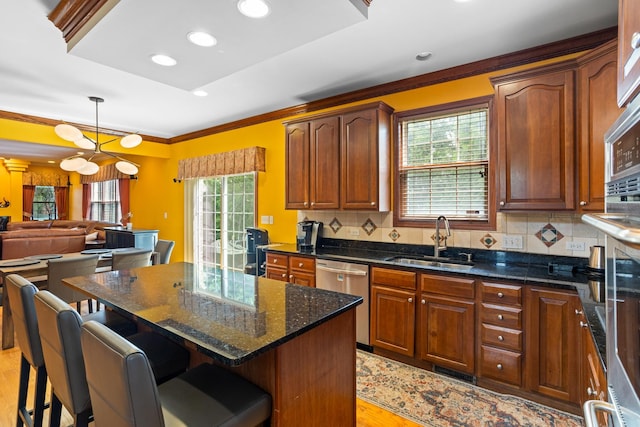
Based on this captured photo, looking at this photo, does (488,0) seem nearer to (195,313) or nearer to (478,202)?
(478,202)

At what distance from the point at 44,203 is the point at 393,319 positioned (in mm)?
11773

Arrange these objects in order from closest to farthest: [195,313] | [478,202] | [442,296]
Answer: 1. [195,313]
2. [442,296]
3. [478,202]

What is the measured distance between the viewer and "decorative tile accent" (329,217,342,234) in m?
3.84

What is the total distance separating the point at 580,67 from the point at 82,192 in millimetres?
11747

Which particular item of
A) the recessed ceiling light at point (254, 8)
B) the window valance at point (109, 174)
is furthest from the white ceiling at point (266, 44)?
the window valance at point (109, 174)

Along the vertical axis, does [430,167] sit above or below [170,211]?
above

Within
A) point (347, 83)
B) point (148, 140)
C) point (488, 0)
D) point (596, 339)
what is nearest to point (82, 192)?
point (148, 140)

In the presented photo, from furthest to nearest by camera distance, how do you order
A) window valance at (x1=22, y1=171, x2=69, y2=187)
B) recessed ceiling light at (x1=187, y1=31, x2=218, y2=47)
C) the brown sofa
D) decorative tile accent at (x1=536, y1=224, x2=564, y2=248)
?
1. window valance at (x1=22, y1=171, x2=69, y2=187)
2. the brown sofa
3. decorative tile accent at (x1=536, y1=224, x2=564, y2=248)
4. recessed ceiling light at (x1=187, y1=31, x2=218, y2=47)

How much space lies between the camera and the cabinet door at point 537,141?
2246 millimetres

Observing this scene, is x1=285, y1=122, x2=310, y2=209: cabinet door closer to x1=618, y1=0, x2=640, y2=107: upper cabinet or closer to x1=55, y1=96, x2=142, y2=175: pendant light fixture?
x1=55, y1=96, x2=142, y2=175: pendant light fixture

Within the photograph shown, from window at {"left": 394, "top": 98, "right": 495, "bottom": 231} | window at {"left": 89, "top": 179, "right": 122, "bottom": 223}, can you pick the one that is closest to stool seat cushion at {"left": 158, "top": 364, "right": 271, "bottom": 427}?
window at {"left": 394, "top": 98, "right": 495, "bottom": 231}

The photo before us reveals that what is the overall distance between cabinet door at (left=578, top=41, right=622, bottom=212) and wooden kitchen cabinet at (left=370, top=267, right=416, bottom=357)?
1291mm

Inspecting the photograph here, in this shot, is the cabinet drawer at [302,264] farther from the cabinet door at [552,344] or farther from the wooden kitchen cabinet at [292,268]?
the cabinet door at [552,344]

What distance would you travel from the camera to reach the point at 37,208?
10.0 metres
